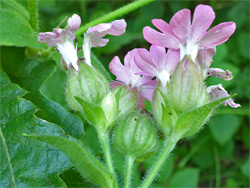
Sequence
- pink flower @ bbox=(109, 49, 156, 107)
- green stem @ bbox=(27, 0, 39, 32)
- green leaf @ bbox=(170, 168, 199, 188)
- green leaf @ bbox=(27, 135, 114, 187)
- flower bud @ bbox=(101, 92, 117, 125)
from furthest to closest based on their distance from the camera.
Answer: green leaf @ bbox=(170, 168, 199, 188)
green stem @ bbox=(27, 0, 39, 32)
pink flower @ bbox=(109, 49, 156, 107)
flower bud @ bbox=(101, 92, 117, 125)
green leaf @ bbox=(27, 135, 114, 187)

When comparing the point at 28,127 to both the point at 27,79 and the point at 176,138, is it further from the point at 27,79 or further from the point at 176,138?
the point at 176,138

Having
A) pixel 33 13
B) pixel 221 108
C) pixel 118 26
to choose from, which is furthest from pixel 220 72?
pixel 221 108

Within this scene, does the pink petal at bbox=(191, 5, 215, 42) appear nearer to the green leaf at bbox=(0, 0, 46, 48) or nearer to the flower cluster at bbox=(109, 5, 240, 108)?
the flower cluster at bbox=(109, 5, 240, 108)

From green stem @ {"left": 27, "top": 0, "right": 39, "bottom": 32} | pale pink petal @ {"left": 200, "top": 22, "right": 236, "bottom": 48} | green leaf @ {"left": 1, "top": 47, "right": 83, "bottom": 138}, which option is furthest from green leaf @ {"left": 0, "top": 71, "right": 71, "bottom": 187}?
pale pink petal @ {"left": 200, "top": 22, "right": 236, "bottom": 48}

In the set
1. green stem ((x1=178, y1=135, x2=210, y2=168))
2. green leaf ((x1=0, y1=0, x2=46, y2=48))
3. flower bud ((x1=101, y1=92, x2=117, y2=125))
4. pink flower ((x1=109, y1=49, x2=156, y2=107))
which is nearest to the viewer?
flower bud ((x1=101, y1=92, x2=117, y2=125))

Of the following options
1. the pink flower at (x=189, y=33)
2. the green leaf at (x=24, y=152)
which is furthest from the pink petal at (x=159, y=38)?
the green leaf at (x=24, y=152)

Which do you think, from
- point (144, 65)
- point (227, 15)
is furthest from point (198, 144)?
point (144, 65)

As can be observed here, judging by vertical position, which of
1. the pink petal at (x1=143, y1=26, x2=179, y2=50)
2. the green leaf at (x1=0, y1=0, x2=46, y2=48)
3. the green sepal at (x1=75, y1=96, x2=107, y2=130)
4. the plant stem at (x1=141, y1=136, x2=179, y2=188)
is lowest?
the plant stem at (x1=141, y1=136, x2=179, y2=188)
